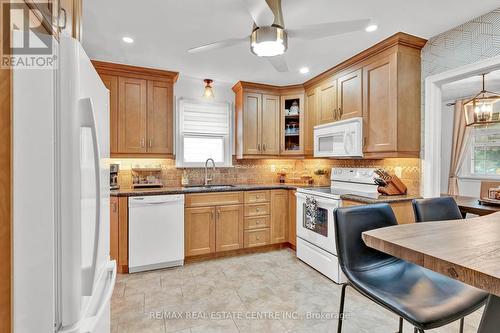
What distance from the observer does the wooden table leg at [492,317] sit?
2.96 feet

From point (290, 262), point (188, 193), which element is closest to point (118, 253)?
point (188, 193)

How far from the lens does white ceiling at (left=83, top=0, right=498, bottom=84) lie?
194 cm

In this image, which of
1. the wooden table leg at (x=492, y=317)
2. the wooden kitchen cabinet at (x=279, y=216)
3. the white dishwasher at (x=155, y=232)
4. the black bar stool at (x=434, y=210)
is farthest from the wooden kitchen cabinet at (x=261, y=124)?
the wooden table leg at (x=492, y=317)

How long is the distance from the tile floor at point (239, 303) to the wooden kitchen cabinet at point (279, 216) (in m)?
0.58

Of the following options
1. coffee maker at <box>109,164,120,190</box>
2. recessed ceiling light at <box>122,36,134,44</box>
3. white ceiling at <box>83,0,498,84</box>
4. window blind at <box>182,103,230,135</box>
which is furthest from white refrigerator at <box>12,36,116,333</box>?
window blind at <box>182,103,230,135</box>

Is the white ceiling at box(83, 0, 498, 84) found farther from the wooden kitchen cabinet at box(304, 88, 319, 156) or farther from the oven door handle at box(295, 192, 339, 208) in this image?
the oven door handle at box(295, 192, 339, 208)

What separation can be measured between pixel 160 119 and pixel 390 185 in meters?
2.84

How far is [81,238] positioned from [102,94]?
71cm

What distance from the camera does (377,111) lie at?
2666 millimetres

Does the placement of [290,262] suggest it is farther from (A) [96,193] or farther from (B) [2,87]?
(B) [2,87]

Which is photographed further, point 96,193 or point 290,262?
point 290,262

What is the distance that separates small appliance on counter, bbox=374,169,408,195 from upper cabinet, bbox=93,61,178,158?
2.54m

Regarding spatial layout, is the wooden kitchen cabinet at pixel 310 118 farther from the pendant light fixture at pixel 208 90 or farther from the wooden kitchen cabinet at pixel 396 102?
the pendant light fixture at pixel 208 90

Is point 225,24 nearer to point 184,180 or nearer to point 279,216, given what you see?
point 184,180
